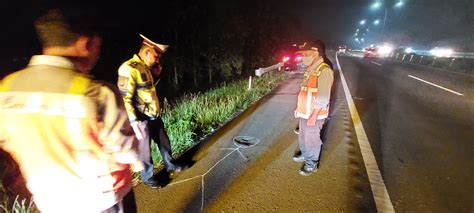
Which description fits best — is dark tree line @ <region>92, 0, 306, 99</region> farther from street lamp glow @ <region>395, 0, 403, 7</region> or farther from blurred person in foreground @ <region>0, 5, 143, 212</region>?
street lamp glow @ <region>395, 0, 403, 7</region>

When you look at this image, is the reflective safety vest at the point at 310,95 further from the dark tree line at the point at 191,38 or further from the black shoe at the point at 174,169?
the dark tree line at the point at 191,38

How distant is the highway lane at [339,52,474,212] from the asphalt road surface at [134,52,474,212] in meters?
0.01

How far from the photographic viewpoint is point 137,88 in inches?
111

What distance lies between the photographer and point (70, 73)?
1.28m

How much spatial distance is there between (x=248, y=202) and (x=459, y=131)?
5234 millimetres

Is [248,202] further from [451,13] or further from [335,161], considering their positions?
[451,13]

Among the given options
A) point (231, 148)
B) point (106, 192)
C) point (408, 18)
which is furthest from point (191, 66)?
point (408, 18)

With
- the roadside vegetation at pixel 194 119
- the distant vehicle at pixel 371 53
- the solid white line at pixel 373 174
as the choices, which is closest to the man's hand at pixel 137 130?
the roadside vegetation at pixel 194 119

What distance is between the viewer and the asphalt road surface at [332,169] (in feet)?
9.36

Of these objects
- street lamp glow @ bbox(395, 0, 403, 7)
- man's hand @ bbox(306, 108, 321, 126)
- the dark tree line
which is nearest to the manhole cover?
man's hand @ bbox(306, 108, 321, 126)

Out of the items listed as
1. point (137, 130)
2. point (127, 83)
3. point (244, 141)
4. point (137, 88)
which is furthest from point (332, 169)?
point (127, 83)

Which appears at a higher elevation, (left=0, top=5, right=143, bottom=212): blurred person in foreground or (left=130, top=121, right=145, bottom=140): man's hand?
(left=0, top=5, right=143, bottom=212): blurred person in foreground

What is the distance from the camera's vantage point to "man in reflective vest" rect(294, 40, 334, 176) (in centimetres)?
326

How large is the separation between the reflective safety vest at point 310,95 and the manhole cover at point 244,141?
4.25 feet
